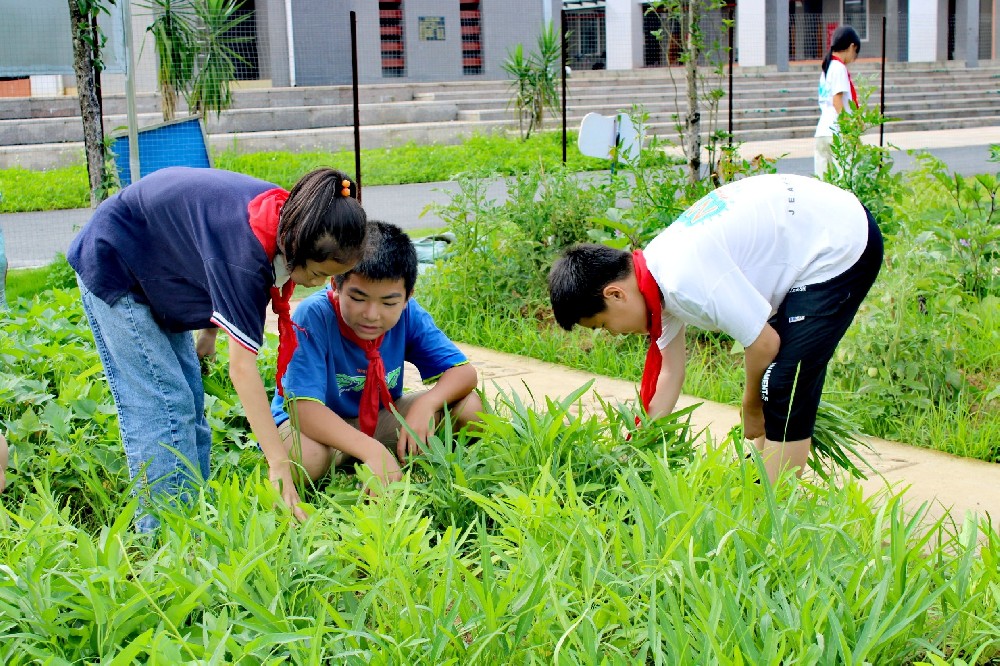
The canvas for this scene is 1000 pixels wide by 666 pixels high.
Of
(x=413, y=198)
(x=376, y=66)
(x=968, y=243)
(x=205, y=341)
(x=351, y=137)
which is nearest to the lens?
(x=205, y=341)

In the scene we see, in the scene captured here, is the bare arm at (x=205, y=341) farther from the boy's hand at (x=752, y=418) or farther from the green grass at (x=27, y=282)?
the green grass at (x=27, y=282)

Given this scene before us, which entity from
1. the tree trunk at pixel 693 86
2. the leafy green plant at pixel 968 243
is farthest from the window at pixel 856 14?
the leafy green plant at pixel 968 243

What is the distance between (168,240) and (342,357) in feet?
2.13

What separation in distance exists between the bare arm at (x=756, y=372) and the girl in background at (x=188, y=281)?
3.73ft

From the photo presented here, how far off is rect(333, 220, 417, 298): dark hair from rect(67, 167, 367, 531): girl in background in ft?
0.83

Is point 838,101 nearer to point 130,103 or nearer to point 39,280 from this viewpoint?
point 130,103

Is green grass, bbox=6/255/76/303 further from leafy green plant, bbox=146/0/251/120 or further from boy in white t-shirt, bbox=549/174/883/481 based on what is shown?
leafy green plant, bbox=146/0/251/120

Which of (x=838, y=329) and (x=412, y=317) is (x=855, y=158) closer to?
(x=838, y=329)

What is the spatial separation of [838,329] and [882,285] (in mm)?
1672

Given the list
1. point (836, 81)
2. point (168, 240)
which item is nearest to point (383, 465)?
point (168, 240)

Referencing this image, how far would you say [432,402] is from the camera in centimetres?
335

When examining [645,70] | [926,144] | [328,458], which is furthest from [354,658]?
[645,70]

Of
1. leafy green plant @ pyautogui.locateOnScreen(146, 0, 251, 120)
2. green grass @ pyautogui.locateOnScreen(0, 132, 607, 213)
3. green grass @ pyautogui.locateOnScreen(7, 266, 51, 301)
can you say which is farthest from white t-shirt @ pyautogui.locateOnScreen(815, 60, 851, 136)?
leafy green plant @ pyautogui.locateOnScreen(146, 0, 251, 120)

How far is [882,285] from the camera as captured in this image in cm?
462
